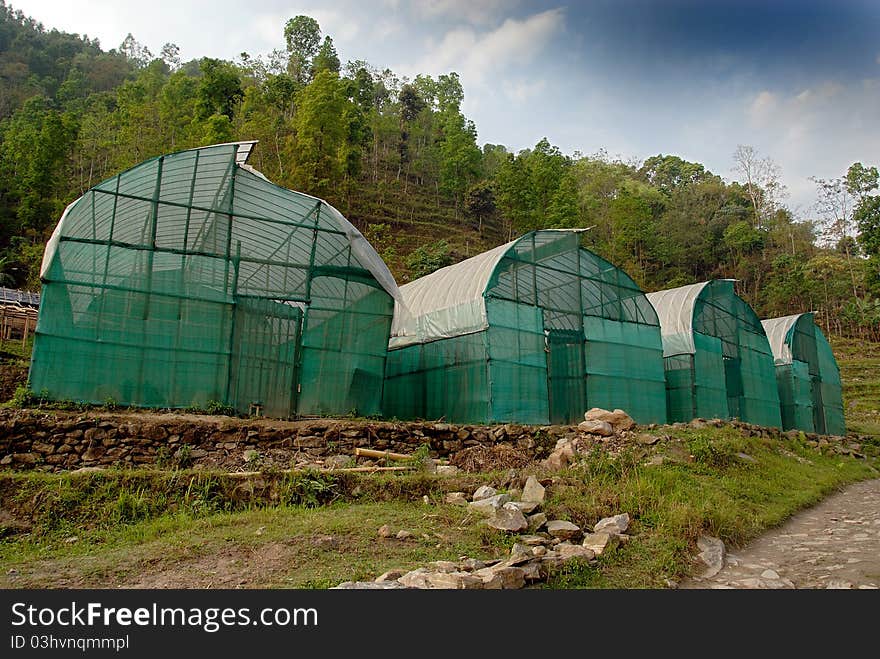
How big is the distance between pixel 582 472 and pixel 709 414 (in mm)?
11756

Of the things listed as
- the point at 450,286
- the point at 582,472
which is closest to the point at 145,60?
the point at 450,286

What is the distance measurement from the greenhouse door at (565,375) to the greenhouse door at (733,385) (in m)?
7.31

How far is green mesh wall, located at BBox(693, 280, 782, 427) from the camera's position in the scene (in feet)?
68.7

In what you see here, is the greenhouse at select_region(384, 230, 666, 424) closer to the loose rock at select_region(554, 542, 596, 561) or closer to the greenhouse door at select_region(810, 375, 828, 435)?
the loose rock at select_region(554, 542, 596, 561)

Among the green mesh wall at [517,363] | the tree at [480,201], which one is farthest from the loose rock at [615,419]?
the tree at [480,201]

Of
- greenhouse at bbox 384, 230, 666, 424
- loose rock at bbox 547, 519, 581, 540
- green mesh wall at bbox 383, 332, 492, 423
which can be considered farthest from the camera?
greenhouse at bbox 384, 230, 666, 424

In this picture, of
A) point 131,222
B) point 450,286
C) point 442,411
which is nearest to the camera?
point 131,222

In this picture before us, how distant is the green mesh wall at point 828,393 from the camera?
82.0 ft

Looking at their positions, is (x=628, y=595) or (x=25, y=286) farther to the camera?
(x=25, y=286)

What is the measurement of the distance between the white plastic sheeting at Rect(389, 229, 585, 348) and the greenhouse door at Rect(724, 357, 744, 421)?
8774 mm

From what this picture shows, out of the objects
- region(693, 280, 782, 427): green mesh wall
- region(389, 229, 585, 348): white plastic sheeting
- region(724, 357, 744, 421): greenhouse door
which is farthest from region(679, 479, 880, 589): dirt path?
region(693, 280, 782, 427): green mesh wall

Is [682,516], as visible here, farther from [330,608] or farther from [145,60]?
[145,60]

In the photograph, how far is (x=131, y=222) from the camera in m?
12.5

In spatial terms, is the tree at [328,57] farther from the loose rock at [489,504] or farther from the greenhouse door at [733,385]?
the loose rock at [489,504]
